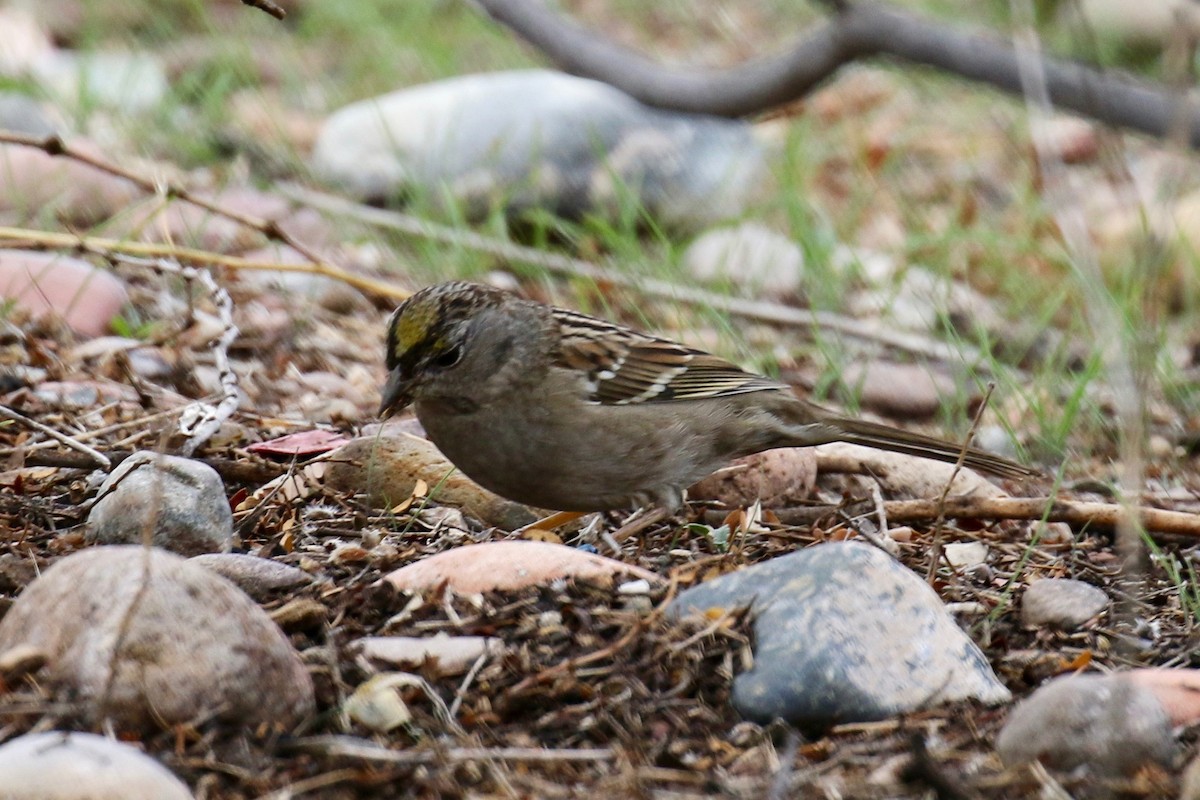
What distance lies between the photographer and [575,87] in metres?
7.71

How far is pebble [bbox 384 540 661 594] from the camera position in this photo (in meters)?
3.17

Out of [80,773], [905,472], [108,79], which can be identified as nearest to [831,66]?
[905,472]

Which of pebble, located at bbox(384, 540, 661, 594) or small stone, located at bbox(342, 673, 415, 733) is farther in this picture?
pebble, located at bbox(384, 540, 661, 594)

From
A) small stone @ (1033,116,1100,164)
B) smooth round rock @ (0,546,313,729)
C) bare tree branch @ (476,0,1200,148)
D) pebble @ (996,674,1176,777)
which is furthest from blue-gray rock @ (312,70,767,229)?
pebble @ (996,674,1176,777)

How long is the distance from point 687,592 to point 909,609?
43 centimetres

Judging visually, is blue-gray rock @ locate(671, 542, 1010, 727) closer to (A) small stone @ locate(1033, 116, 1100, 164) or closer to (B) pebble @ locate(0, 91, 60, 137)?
(B) pebble @ locate(0, 91, 60, 137)

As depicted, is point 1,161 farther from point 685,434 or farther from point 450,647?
point 450,647

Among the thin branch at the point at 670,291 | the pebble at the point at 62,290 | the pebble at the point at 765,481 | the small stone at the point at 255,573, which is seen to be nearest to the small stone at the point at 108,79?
the thin branch at the point at 670,291

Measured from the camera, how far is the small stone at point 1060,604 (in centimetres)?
335

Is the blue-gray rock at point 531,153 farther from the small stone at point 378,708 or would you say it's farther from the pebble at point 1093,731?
the pebble at point 1093,731

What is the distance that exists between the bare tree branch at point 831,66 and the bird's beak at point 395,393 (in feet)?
8.72

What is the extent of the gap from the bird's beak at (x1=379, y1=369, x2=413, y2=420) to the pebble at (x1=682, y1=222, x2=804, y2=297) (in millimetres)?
2719

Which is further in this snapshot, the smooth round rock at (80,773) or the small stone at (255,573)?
the small stone at (255,573)

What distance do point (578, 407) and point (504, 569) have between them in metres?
0.96
